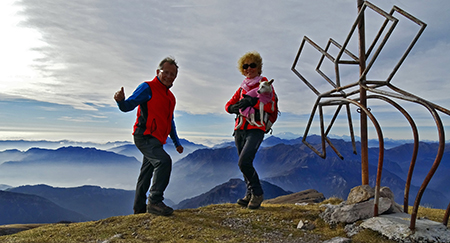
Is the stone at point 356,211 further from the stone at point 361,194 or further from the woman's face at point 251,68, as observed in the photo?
the woman's face at point 251,68

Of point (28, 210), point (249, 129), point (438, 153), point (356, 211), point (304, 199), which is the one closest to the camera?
point (438, 153)

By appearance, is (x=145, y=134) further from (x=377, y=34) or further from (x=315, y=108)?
(x=377, y=34)

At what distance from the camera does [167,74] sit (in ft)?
19.9

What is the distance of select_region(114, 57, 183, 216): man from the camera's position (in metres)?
5.57

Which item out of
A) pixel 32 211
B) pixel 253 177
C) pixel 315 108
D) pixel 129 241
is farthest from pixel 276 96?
pixel 32 211

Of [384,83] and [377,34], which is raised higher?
[377,34]

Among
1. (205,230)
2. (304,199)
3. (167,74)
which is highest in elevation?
(167,74)

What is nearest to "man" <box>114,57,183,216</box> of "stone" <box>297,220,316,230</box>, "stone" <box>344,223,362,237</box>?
"stone" <box>297,220,316,230</box>

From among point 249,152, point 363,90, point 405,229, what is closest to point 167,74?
point 249,152

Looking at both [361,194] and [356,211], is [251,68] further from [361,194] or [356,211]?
[356,211]

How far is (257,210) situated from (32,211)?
22382cm

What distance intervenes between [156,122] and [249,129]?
2208mm

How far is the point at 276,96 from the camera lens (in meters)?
6.05

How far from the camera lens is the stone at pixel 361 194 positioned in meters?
4.80
